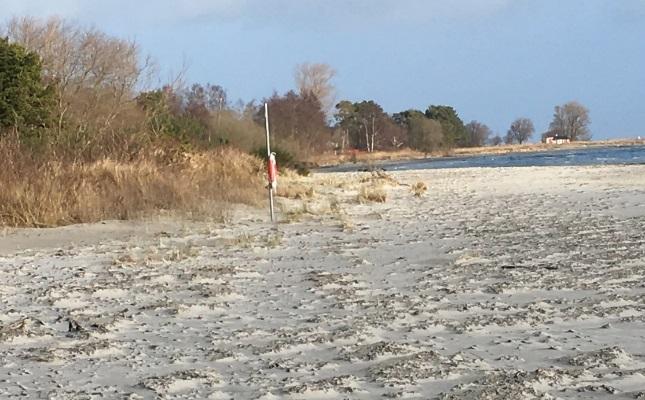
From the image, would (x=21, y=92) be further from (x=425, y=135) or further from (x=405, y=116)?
(x=405, y=116)

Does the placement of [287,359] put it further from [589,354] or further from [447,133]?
[447,133]

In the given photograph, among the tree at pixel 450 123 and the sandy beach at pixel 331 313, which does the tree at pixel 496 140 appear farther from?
the sandy beach at pixel 331 313

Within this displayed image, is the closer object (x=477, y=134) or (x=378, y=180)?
Result: (x=378, y=180)

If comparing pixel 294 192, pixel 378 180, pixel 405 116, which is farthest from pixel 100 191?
pixel 405 116

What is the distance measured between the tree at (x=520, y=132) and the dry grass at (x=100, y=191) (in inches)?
4828

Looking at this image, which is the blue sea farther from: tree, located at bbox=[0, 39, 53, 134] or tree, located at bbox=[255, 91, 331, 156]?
tree, located at bbox=[0, 39, 53, 134]

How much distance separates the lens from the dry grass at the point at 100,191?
1373 centimetres

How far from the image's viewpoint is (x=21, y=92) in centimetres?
2080

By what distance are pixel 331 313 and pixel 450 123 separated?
11362 cm

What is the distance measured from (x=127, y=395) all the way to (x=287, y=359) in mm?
1075

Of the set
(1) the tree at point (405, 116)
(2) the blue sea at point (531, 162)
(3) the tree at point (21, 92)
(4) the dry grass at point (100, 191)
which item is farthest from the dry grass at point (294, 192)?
(1) the tree at point (405, 116)

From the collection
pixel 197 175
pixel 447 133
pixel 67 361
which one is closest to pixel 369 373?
pixel 67 361

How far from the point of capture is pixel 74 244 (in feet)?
38.3

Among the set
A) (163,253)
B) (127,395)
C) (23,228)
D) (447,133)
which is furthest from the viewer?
(447,133)
